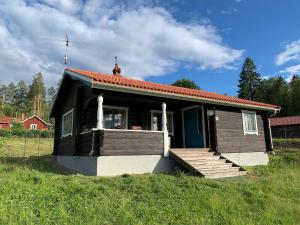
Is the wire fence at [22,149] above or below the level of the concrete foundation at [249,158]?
above

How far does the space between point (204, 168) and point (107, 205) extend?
535 cm

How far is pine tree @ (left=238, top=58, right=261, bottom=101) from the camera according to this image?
71.1m

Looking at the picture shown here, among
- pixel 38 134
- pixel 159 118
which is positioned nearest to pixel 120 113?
pixel 159 118

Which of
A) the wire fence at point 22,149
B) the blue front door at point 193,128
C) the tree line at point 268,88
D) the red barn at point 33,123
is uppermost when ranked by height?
the tree line at point 268,88

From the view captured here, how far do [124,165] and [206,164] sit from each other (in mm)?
3423

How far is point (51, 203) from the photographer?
22.1 feet

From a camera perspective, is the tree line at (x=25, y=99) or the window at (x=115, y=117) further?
the tree line at (x=25, y=99)

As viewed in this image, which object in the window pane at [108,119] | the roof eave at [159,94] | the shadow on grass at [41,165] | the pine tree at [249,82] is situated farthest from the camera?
the pine tree at [249,82]

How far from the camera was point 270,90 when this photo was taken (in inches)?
2606

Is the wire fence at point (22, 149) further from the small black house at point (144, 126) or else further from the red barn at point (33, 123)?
the red barn at point (33, 123)

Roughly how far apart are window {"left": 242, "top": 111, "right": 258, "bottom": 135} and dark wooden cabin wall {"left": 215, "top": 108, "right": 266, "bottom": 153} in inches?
11.0

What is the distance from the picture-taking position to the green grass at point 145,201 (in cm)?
624

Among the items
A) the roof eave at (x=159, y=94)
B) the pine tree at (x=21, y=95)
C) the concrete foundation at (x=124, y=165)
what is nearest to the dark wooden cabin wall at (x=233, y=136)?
the roof eave at (x=159, y=94)

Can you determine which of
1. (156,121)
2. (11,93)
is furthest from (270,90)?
(11,93)
